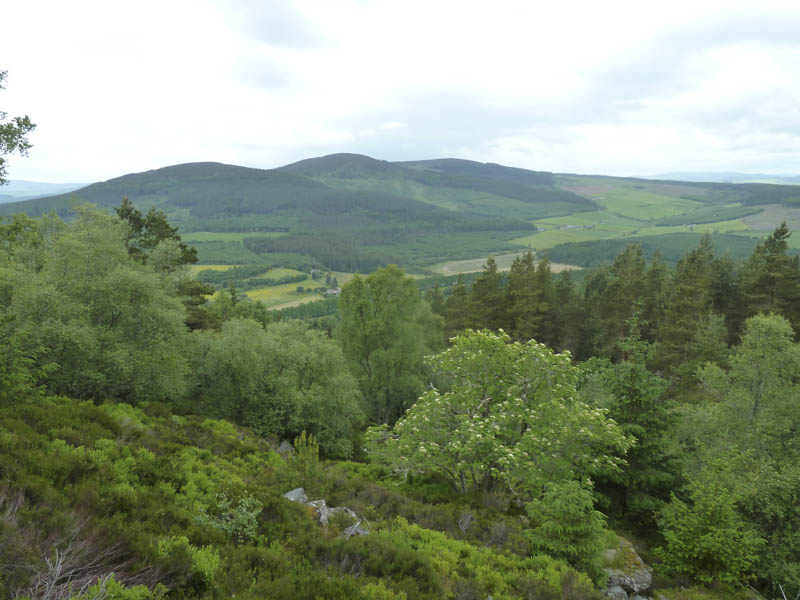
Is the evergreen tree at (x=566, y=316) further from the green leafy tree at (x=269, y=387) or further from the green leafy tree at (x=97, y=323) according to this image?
the green leafy tree at (x=97, y=323)

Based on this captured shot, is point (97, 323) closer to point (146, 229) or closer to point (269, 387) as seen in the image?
point (269, 387)

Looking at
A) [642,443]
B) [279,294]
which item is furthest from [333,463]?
[279,294]

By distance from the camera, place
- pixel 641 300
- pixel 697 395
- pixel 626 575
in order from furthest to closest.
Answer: pixel 641 300
pixel 697 395
pixel 626 575

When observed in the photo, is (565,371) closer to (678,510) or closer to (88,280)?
(678,510)

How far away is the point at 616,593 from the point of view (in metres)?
10.9

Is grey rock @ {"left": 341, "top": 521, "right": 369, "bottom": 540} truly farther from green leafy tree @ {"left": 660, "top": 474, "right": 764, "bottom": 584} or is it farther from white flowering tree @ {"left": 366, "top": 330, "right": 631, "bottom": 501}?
green leafy tree @ {"left": 660, "top": 474, "right": 764, "bottom": 584}


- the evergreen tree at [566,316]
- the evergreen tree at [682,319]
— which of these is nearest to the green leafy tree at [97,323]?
the evergreen tree at [682,319]

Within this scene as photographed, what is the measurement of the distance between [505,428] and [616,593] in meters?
5.98

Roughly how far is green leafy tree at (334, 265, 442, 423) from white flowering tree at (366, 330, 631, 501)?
1487 centimetres

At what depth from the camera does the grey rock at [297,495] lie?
41.1 ft

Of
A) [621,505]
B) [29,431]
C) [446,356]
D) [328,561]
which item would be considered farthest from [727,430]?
[29,431]

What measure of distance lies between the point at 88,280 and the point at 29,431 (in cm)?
1009

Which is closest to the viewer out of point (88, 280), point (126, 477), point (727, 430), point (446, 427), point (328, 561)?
point (328, 561)

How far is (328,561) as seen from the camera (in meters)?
8.83
